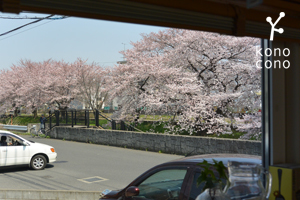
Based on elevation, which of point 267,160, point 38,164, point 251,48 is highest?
point 251,48

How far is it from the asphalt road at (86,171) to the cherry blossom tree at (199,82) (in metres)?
3.20

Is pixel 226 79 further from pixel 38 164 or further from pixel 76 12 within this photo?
pixel 76 12

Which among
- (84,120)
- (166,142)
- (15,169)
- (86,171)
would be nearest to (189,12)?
(86,171)

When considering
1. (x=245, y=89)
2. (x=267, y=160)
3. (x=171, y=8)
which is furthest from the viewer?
(x=245, y=89)

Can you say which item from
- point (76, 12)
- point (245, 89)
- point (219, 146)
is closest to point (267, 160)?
point (76, 12)

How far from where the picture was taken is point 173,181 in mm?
4027

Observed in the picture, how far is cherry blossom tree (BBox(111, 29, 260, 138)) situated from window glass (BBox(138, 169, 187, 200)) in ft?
35.2

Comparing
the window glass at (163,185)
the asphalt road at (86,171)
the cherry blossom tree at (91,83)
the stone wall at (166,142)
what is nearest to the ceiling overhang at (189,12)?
the window glass at (163,185)

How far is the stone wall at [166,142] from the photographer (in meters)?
12.0

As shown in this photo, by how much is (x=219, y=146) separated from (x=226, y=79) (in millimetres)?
4996

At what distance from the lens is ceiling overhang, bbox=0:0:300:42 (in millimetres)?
2123

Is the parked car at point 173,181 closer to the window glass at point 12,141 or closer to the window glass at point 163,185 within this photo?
the window glass at point 163,185

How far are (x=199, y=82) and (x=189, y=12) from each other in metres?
14.9

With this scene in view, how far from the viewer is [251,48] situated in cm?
1600
